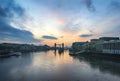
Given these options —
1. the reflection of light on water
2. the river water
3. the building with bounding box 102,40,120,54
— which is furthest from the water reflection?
the building with bounding box 102,40,120,54

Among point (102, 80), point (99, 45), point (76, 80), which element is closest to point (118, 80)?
point (102, 80)

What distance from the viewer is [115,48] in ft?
230

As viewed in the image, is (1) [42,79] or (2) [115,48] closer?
(1) [42,79]

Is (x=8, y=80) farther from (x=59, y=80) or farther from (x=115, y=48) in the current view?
(x=115, y=48)

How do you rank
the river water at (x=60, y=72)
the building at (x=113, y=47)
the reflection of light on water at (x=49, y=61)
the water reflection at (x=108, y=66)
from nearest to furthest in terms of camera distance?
the river water at (x=60, y=72)
the water reflection at (x=108, y=66)
the reflection of light on water at (x=49, y=61)
the building at (x=113, y=47)

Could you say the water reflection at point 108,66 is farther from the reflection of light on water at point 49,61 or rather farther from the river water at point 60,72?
the reflection of light on water at point 49,61

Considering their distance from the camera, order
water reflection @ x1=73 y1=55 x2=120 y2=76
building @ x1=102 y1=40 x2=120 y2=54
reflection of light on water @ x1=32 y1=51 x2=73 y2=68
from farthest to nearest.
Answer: building @ x1=102 y1=40 x2=120 y2=54 < reflection of light on water @ x1=32 y1=51 x2=73 y2=68 < water reflection @ x1=73 y1=55 x2=120 y2=76

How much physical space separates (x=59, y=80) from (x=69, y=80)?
5.52 ft

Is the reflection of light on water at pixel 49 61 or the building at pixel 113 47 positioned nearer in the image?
the reflection of light on water at pixel 49 61

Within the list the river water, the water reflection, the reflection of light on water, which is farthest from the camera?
the reflection of light on water

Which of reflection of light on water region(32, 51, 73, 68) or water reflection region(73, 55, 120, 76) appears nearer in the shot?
water reflection region(73, 55, 120, 76)

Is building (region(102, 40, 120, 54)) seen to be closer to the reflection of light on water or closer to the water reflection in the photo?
the water reflection

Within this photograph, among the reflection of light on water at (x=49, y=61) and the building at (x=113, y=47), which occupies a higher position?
the building at (x=113, y=47)

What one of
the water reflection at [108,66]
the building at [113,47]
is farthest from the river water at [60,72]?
the building at [113,47]
